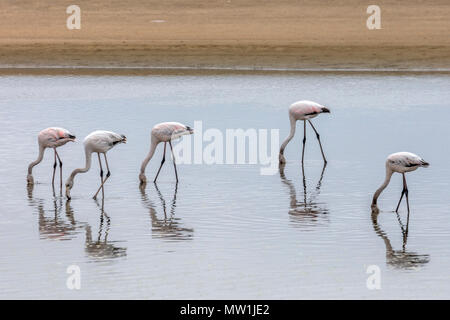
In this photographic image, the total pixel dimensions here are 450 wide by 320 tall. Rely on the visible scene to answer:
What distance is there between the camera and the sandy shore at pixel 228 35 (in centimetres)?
2956

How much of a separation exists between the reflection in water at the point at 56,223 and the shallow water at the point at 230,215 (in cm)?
Answer: 2

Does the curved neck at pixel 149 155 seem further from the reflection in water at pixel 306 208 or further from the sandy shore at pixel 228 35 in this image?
the sandy shore at pixel 228 35

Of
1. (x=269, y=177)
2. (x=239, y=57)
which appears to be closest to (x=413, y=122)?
(x=269, y=177)

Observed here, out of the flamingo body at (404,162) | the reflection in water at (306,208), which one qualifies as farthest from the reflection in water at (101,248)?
the flamingo body at (404,162)

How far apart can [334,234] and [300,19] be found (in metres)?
29.2

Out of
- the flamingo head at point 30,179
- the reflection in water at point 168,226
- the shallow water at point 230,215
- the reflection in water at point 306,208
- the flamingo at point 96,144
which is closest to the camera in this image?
the shallow water at point 230,215

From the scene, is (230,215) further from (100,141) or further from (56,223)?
(100,141)

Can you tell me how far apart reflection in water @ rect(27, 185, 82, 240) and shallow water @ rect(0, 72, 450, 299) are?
0.08 feet

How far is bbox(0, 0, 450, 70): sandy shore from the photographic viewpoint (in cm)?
2956

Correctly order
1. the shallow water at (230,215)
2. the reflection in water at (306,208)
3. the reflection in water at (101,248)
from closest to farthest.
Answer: the shallow water at (230,215) < the reflection in water at (101,248) < the reflection in water at (306,208)

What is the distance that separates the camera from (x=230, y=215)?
39.4ft

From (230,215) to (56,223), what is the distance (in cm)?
201

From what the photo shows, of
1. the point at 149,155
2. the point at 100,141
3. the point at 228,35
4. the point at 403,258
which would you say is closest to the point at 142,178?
the point at 149,155

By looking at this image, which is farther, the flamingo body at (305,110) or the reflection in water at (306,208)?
the flamingo body at (305,110)
